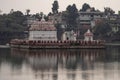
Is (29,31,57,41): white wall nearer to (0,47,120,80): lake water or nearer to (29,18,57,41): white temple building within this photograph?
(29,18,57,41): white temple building

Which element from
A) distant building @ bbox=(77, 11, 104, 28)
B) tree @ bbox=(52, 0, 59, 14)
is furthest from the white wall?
tree @ bbox=(52, 0, 59, 14)

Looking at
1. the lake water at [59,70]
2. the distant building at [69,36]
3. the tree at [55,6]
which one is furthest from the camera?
the tree at [55,6]

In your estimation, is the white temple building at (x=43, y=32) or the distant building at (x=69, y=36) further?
the distant building at (x=69, y=36)

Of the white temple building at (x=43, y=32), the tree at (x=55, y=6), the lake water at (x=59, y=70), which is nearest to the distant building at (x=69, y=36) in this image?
the white temple building at (x=43, y=32)

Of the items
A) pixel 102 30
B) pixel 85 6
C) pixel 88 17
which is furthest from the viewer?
pixel 85 6

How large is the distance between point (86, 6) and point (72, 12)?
67.5 feet

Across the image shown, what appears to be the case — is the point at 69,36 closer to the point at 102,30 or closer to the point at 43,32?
the point at 43,32

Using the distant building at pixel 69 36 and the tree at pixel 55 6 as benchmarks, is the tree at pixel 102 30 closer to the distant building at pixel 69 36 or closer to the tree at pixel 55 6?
the tree at pixel 55 6

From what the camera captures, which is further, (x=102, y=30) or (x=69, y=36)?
(x=102, y=30)

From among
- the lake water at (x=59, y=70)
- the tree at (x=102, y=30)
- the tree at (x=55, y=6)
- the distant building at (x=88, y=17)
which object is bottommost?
the lake water at (x=59, y=70)

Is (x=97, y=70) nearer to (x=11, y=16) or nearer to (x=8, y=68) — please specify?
(x=8, y=68)

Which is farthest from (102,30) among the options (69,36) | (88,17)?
(69,36)

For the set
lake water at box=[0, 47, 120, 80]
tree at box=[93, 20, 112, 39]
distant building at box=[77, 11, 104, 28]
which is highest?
distant building at box=[77, 11, 104, 28]

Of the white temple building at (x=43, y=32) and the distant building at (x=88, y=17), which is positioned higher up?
the distant building at (x=88, y=17)
